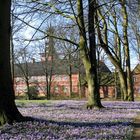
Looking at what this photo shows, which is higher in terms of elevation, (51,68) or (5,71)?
(51,68)

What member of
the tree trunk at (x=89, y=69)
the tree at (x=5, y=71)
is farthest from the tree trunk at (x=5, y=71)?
the tree trunk at (x=89, y=69)

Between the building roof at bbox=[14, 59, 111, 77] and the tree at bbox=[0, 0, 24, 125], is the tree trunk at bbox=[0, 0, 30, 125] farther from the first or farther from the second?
the building roof at bbox=[14, 59, 111, 77]

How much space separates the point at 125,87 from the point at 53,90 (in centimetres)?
5714

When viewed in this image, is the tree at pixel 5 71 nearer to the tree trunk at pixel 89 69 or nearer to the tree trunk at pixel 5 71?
the tree trunk at pixel 5 71

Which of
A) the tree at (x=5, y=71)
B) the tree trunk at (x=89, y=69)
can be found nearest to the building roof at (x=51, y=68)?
the tree trunk at (x=89, y=69)

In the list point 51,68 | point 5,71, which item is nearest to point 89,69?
point 5,71

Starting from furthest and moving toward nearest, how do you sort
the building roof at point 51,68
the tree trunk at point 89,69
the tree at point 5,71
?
the building roof at point 51,68
the tree trunk at point 89,69
the tree at point 5,71

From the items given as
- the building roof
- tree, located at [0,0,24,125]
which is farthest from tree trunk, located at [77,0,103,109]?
the building roof

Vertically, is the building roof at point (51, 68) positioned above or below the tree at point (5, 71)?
above

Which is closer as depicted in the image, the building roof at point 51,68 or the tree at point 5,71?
the tree at point 5,71

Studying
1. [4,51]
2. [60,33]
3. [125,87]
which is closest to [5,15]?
[4,51]

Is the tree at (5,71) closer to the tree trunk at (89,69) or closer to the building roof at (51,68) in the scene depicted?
the tree trunk at (89,69)

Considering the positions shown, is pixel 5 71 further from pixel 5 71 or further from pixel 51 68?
pixel 51 68

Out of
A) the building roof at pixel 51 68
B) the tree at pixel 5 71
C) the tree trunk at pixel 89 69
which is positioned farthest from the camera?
the building roof at pixel 51 68
